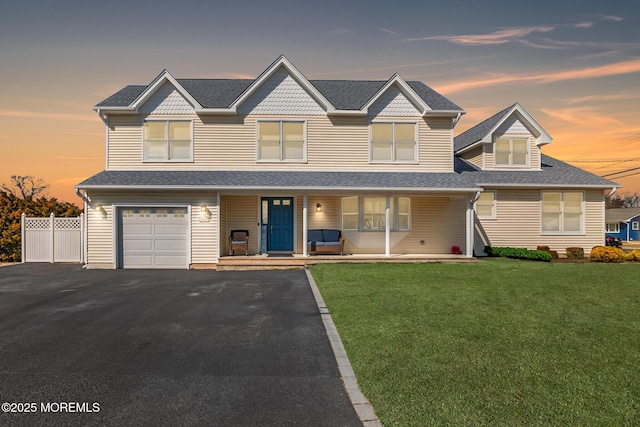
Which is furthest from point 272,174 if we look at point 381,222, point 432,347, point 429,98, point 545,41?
point 545,41

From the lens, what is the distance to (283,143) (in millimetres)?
16203

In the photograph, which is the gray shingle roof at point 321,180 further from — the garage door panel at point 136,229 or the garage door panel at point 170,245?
the garage door panel at point 170,245

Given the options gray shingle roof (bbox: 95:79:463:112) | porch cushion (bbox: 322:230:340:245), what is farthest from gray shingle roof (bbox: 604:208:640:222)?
porch cushion (bbox: 322:230:340:245)

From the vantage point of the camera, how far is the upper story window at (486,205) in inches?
683

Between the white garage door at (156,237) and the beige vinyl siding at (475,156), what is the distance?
15.3 metres

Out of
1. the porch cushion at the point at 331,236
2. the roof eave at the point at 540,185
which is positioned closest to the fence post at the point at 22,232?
the porch cushion at the point at 331,236

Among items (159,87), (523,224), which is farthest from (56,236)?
(523,224)

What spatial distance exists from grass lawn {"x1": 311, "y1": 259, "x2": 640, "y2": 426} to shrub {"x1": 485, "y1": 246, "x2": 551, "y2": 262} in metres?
5.11

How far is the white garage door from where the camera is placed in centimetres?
1473

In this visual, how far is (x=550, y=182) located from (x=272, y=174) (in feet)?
45.2

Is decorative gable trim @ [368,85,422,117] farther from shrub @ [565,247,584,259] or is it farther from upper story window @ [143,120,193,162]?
shrub @ [565,247,584,259]

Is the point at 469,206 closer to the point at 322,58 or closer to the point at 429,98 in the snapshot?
the point at 429,98

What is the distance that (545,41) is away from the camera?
1695 centimetres

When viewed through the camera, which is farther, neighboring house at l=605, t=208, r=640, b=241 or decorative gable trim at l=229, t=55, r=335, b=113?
neighboring house at l=605, t=208, r=640, b=241
